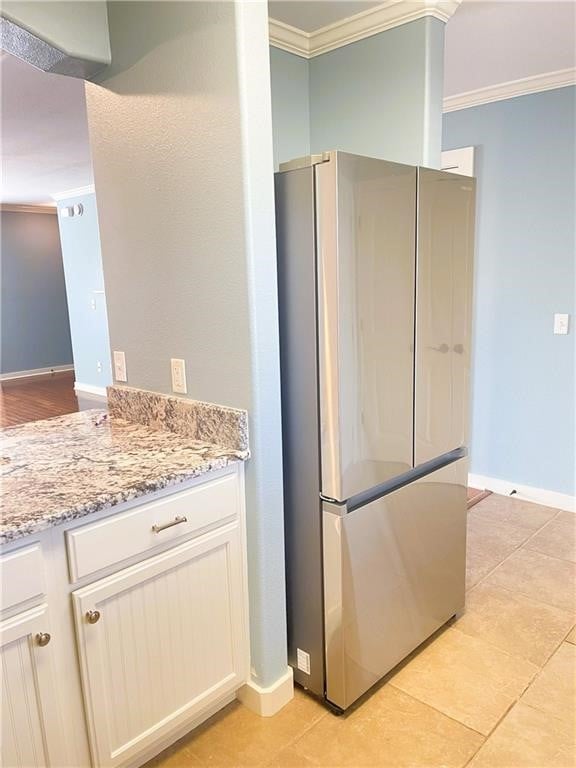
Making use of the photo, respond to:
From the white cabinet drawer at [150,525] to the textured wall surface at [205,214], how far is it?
0.11 meters

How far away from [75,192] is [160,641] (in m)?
6.85

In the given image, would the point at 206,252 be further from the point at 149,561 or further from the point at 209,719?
the point at 209,719

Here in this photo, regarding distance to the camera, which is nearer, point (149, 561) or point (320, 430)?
point (149, 561)

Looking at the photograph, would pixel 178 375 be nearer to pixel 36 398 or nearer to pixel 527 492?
pixel 527 492

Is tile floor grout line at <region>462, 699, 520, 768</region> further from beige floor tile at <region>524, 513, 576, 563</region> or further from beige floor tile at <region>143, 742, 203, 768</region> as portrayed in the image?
beige floor tile at <region>524, 513, 576, 563</region>

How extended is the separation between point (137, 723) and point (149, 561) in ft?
1.53

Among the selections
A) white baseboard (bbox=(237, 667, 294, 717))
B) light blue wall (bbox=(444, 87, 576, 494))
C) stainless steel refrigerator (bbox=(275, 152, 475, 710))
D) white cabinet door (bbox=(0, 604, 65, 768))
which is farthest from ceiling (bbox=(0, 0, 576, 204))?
white baseboard (bbox=(237, 667, 294, 717))

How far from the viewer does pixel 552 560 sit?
2863mm

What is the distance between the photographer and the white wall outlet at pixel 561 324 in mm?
3266

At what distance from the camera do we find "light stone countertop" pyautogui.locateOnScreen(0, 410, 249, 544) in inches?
52.4

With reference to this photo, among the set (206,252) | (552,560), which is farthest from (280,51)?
(552,560)

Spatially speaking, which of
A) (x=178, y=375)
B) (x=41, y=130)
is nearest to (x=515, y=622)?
(x=178, y=375)

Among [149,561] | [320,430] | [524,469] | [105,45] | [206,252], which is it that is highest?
[105,45]

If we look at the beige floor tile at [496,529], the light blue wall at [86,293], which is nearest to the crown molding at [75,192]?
the light blue wall at [86,293]
